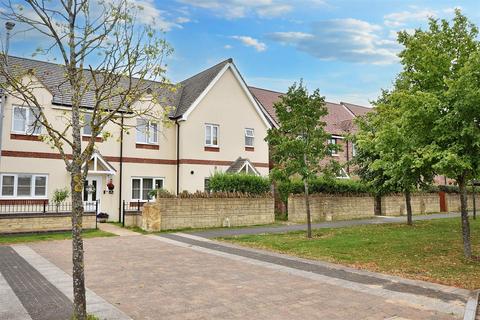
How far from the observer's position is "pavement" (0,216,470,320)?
657 cm

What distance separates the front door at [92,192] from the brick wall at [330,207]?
453 inches

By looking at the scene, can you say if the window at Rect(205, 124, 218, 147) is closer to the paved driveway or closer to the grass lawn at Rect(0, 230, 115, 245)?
the grass lawn at Rect(0, 230, 115, 245)

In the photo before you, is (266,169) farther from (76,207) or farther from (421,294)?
(76,207)

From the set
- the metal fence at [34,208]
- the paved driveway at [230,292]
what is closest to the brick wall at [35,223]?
the metal fence at [34,208]

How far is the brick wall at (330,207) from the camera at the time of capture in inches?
925

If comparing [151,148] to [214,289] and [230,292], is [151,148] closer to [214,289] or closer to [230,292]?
[214,289]

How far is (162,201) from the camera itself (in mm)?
18859

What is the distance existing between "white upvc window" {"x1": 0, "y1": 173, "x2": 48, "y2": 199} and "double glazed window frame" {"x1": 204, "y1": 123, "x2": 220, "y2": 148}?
34.0 feet

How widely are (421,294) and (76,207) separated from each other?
675 cm

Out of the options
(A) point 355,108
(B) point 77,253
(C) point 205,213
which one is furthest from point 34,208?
(A) point 355,108

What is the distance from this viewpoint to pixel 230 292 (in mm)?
7887

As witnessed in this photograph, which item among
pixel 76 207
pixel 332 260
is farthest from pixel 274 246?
pixel 76 207

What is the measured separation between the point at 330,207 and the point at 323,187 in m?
1.38

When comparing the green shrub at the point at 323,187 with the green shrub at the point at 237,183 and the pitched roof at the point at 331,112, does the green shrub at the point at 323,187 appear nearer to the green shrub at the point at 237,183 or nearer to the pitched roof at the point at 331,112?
the green shrub at the point at 237,183
